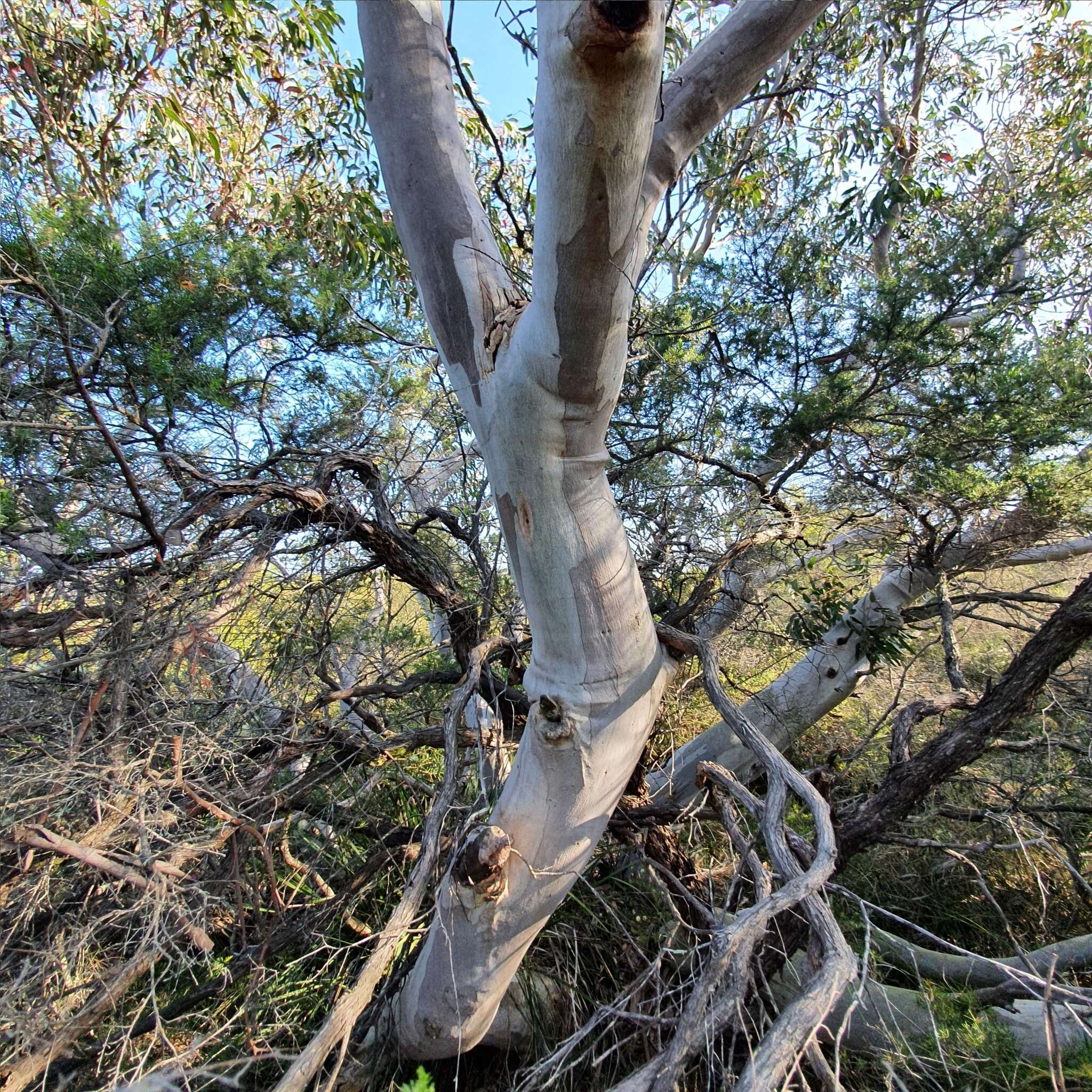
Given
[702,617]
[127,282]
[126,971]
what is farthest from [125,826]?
[702,617]

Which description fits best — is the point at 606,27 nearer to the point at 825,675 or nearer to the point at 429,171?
the point at 429,171

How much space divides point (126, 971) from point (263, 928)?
17.9 inches

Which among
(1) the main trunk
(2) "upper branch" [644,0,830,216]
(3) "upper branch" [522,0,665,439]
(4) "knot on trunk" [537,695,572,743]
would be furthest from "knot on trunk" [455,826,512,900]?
(2) "upper branch" [644,0,830,216]

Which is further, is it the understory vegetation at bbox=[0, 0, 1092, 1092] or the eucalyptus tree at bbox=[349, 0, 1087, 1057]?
the understory vegetation at bbox=[0, 0, 1092, 1092]

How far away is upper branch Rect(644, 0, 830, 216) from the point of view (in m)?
1.50

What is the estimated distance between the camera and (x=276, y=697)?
287cm

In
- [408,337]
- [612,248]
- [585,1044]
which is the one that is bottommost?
[585,1044]

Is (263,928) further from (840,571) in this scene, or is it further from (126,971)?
(840,571)

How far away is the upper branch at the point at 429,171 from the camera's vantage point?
1.60 metres

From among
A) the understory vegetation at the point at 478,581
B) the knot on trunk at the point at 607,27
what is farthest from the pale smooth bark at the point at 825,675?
the knot on trunk at the point at 607,27

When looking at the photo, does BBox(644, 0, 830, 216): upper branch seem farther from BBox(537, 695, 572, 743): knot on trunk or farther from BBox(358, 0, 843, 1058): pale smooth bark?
BBox(537, 695, 572, 743): knot on trunk

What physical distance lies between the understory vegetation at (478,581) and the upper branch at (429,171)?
0.61 meters

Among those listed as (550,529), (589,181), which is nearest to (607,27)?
(589,181)

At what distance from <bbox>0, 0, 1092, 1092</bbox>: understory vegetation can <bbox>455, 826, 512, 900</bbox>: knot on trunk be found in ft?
0.16
